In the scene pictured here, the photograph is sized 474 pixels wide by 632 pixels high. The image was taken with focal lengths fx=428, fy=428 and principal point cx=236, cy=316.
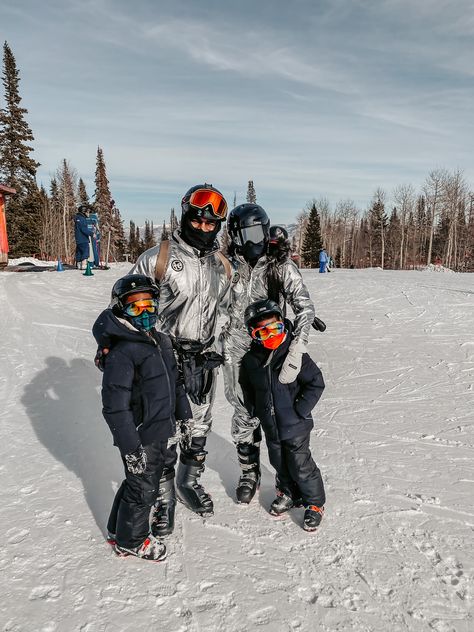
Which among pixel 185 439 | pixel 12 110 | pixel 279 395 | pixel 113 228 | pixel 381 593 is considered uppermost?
pixel 12 110

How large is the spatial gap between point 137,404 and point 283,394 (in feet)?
3.41

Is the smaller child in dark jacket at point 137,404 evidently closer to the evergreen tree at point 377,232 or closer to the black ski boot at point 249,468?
the black ski boot at point 249,468

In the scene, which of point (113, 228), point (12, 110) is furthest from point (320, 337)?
point (113, 228)

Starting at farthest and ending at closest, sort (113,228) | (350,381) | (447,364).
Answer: (113,228)
(447,364)
(350,381)

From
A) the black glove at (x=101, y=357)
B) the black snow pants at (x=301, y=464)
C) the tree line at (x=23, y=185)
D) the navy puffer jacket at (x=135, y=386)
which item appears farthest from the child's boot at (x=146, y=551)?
the tree line at (x=23, y=185)

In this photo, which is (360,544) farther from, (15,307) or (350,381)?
(15,307)

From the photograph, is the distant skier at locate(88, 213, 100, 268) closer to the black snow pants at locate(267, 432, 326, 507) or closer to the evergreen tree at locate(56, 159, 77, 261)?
the black snow pants at locate(267, 432, 326, 507)

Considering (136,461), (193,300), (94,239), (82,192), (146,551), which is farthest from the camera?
(82,192)

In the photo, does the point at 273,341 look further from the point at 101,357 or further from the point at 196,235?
the point at 101,357

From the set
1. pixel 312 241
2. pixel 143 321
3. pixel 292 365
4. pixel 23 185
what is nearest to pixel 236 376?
pixel 292 365

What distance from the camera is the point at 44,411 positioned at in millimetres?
5414

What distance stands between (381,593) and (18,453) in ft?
11.6

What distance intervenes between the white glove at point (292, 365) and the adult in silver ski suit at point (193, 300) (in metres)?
0.56

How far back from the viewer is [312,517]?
314 cm
